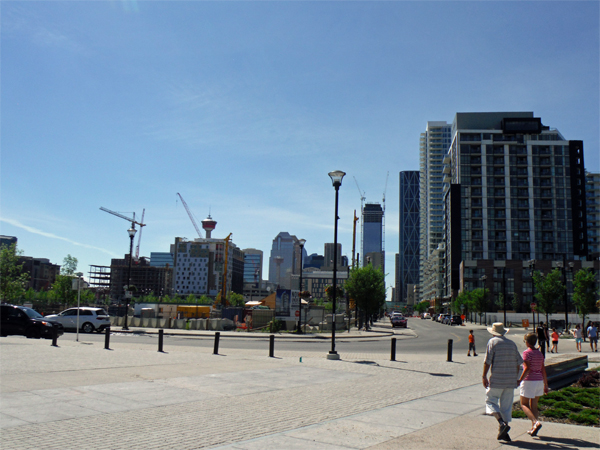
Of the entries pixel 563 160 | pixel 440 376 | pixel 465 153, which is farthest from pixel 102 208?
pixel 440 376

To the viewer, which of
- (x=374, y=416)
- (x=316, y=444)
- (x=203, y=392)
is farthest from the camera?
(x=203, y=392)

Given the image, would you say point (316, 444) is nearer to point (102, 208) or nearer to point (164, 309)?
point (164, 309)

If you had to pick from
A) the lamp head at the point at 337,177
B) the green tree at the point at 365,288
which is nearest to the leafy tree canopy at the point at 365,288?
the green tree at the point at 365,288

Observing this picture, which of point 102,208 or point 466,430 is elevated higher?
point 102,208

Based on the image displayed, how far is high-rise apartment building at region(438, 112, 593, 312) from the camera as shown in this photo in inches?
4515

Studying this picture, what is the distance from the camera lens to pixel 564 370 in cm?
1291

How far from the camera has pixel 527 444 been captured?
272 inches

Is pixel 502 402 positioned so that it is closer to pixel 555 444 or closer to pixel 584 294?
pixel 555 444

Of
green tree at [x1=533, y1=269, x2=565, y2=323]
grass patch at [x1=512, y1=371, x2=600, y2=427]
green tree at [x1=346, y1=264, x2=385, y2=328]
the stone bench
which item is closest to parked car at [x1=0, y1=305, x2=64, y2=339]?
the stone bench

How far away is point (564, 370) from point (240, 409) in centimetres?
912

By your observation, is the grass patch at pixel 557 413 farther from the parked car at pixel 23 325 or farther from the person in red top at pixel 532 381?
the parked car at pixel 23 325

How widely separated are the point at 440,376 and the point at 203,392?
8.00 metres

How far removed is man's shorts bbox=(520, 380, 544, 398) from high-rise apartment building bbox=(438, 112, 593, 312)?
11058 cm

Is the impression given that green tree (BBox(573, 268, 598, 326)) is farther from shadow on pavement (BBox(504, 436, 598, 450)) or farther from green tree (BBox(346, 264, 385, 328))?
shadow on pavement (BBox(504, 436, 598, 450))
